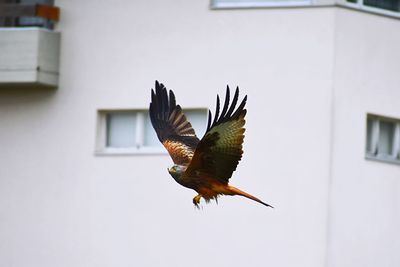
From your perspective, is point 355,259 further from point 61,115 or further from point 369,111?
point 61,115

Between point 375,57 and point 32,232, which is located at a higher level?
point 375,57

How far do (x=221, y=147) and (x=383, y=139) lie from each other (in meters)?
7.71

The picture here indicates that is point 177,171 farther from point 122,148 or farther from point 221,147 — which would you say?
Result: point 122,148

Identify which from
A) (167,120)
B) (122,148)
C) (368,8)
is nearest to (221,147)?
(167,120)

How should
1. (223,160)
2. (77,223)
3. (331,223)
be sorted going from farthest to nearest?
(77,223), (331,223), (223,160)

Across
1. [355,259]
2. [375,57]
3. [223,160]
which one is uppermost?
[375,57]

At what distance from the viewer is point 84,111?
19203 mm

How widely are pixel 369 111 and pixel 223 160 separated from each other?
22.5 ft

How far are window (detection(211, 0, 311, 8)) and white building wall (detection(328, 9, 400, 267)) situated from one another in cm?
57

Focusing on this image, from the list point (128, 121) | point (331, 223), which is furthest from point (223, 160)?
point (128, 121)

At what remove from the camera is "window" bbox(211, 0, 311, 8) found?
714 inches

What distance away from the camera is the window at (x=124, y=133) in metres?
19.1

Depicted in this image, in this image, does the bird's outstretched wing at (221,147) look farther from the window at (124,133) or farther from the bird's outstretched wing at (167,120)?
the window at (124,133)

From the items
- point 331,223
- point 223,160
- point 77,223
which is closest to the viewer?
point 223,160
